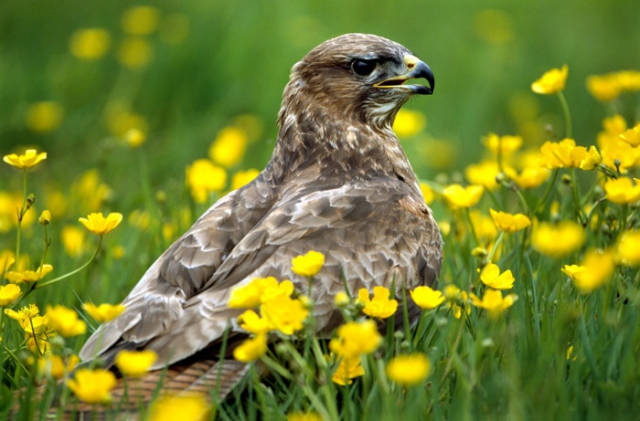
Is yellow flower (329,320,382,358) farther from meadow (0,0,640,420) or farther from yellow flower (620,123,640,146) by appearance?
yellow flower (620,123,640,146)

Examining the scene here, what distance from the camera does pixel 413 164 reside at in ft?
24.5

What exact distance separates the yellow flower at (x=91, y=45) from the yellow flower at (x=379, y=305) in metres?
5.72

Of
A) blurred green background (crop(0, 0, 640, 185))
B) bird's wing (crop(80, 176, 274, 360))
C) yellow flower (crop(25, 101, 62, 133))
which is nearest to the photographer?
bird's wing (crop(80, 176, 274, 360))

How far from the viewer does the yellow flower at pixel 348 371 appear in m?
3.27

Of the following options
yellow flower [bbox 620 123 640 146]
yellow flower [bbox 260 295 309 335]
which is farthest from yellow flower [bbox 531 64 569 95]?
yellow flower [bbox 260 295 309 335]

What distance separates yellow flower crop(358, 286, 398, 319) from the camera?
333cm

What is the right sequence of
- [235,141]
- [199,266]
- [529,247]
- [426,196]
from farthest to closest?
[235,141] < [426,196] < [529,247] < [199,266]

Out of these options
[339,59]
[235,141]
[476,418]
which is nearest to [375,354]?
[476,418]

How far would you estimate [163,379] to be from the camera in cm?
330

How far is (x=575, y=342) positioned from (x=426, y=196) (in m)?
1.81

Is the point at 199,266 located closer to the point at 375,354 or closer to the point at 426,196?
the point at 375,354

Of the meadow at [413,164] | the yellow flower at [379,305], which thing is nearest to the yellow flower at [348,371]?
the meadow at [413,164]

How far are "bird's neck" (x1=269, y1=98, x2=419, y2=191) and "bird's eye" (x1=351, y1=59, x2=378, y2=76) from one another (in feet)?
0.70

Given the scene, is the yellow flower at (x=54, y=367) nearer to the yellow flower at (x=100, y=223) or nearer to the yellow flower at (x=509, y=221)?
the yellow flower at (x=100, y=223)
